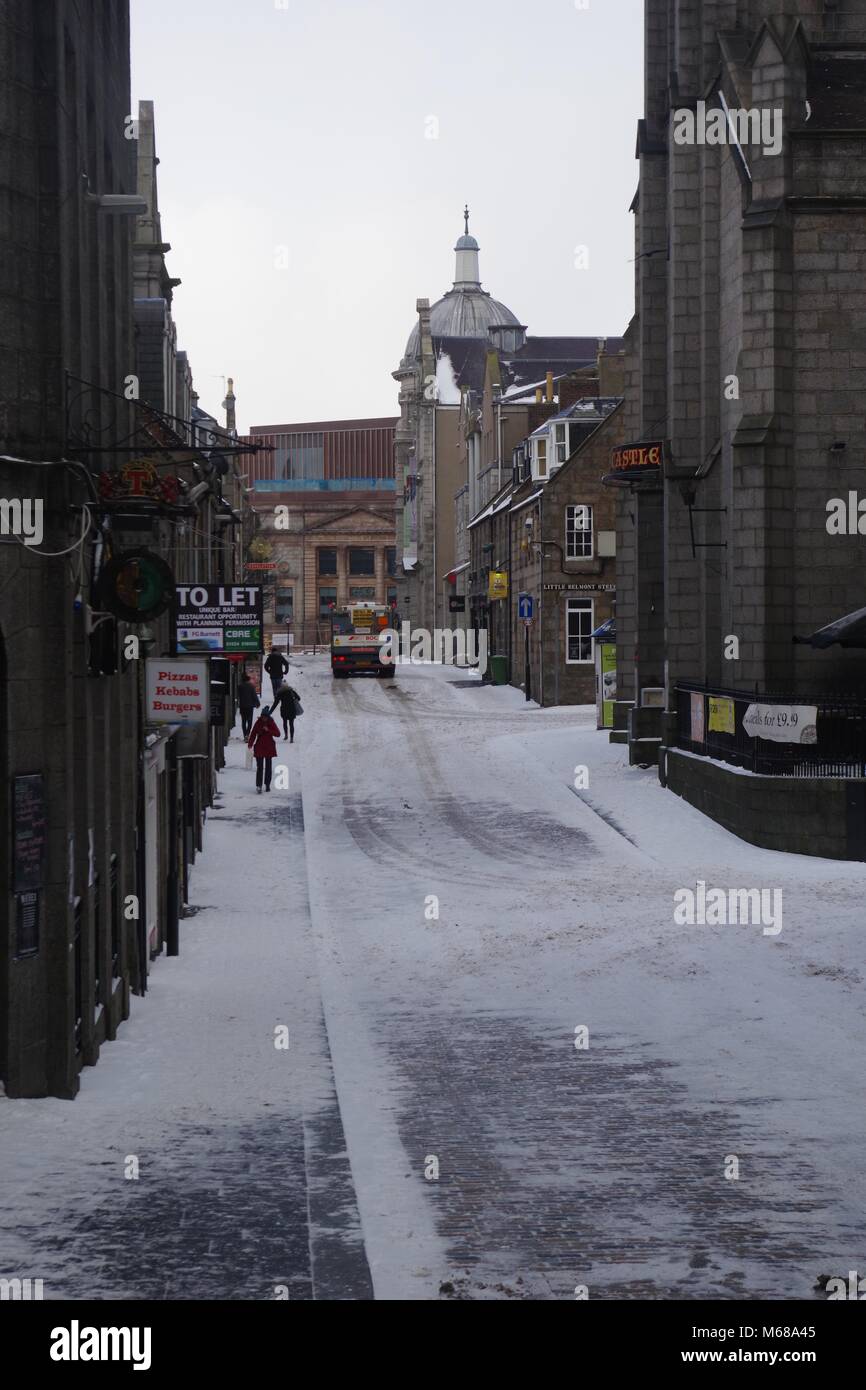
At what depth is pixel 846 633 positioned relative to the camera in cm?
2770

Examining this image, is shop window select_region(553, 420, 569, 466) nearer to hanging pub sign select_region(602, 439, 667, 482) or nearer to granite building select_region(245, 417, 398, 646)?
hanging pub sign select_region(602, 439, 667, 482)

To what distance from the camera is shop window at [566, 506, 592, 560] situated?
55.4 m

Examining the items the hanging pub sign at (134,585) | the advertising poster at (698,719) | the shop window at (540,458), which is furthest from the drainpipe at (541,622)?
the hanging pub sign at (134,585)

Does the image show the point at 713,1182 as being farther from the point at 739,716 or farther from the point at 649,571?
the point at 649,571

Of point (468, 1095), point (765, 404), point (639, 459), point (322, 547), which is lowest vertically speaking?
point (468, 1095)

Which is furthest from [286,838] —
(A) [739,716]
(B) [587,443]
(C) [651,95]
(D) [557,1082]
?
(B) [587,443]

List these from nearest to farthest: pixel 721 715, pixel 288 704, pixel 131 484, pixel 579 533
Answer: pixel 131 484 → pixel 721 715 → pixel 288 704 → pixel 579 533

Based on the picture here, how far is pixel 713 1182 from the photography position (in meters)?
11.7

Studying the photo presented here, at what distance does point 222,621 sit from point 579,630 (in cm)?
2789

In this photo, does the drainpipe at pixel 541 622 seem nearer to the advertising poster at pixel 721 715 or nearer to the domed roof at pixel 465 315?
the advertising poster at pixel 721 715

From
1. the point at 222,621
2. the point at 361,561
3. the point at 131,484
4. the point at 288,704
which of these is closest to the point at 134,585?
the point at 131,484

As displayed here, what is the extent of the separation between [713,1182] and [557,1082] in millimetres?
3000

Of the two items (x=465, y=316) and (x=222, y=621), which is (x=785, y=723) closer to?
(x=222, y=621)

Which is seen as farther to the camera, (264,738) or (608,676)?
(608,676)
